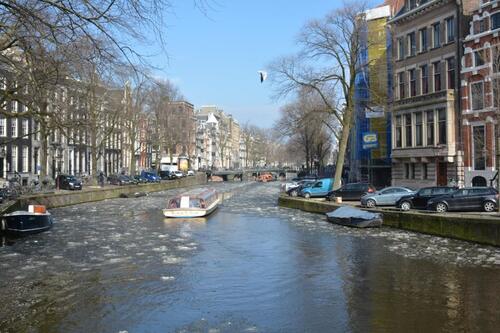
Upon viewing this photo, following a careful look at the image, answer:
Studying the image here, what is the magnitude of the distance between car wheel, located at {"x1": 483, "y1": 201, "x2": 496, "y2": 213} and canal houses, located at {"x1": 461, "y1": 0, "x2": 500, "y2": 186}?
454 inches

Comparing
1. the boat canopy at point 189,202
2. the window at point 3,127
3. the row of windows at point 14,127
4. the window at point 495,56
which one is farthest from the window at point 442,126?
the window at point 3,127

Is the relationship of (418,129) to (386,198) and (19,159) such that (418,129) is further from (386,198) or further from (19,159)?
(19,159)

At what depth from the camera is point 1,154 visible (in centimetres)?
5712

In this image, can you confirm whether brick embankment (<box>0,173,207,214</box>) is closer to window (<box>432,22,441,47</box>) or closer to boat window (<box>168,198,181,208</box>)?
boat window (<box>168,198,181,208</box>)

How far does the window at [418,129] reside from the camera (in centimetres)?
4956

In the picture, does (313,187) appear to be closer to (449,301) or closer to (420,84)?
(420,84)

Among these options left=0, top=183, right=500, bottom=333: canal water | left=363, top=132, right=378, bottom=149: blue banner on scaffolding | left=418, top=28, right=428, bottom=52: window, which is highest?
left=418, top=28, right=428, bottom=52: window

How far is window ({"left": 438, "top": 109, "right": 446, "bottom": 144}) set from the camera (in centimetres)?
4625

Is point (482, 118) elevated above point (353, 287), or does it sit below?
above

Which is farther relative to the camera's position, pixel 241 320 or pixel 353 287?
pixel 353 287

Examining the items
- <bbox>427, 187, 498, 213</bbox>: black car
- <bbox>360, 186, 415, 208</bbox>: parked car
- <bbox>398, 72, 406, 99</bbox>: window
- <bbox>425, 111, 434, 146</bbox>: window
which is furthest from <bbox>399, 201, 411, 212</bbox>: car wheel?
<bbox>398, 72, 406, 99</bbox>: window

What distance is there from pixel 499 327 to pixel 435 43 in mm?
41226

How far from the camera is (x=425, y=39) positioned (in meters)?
50.1

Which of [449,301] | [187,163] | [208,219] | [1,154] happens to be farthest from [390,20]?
[187,163]
